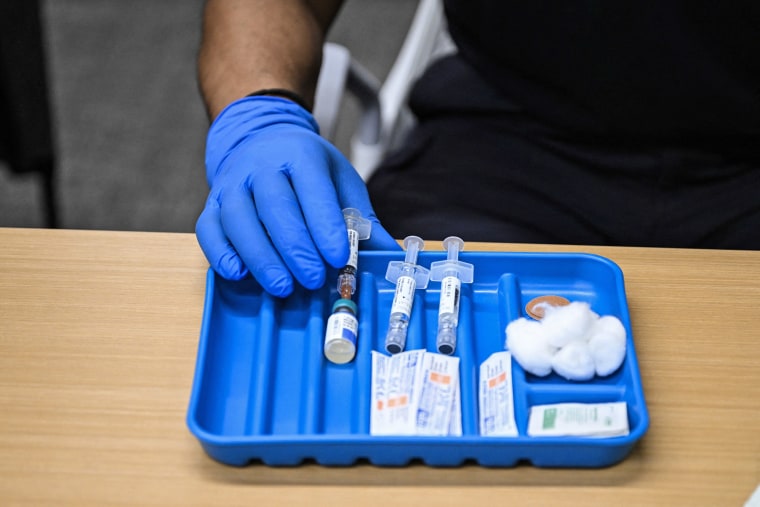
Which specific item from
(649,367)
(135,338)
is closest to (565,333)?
(649,367)

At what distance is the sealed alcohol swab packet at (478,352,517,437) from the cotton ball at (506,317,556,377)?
0.04ft

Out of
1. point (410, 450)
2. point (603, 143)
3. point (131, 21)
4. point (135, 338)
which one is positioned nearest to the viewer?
point (410, 450)

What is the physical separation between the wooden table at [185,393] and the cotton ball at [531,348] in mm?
78

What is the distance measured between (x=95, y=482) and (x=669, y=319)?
479 mm

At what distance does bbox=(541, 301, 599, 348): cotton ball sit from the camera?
0.63m

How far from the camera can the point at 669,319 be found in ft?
2.34

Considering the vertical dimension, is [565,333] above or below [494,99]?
above

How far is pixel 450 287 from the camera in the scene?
0.69m

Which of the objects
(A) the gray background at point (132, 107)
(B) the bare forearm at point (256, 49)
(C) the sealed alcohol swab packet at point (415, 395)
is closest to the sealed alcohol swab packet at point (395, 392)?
(C) the sealed alcohol swab packet at point (415, 395)

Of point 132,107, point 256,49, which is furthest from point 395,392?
point 132,107

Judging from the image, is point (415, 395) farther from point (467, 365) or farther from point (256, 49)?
point (256, 49)

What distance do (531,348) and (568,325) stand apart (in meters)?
0.03

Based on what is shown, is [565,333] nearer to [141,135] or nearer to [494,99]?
[494,99]

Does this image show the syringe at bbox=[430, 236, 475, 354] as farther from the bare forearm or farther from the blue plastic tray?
the bare forearm
